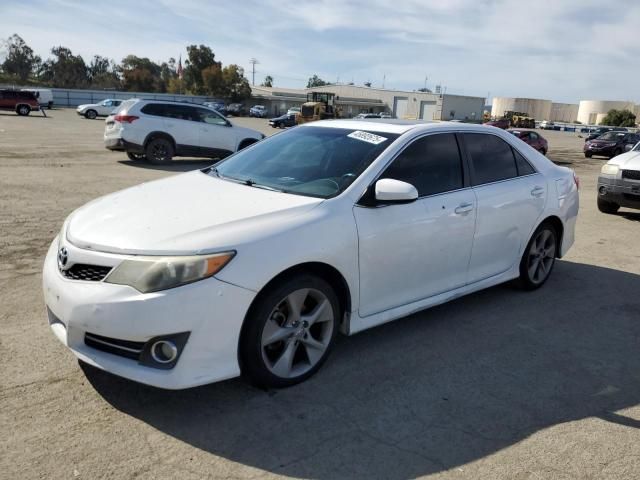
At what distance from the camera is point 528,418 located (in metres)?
3.25

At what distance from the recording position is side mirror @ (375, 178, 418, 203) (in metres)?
3.61

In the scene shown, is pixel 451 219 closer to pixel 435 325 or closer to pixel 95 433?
pixel 435 325

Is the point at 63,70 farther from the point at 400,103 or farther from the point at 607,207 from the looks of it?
the point at 607,207

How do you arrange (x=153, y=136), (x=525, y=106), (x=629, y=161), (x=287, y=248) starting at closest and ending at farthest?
(x=287, y=248), (x=629, y=161), (x=153, y=136), (x=525, y=106)

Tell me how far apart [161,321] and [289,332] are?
2.77 feet

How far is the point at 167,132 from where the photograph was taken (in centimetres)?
1456

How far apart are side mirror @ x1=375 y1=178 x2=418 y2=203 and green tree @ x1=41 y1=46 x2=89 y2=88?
385ft

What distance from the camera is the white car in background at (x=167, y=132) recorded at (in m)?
A: 14.2

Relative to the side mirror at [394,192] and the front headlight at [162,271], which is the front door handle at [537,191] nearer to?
the side mirror at [394,192]

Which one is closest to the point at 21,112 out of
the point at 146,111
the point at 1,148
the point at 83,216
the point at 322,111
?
the point at 322,111

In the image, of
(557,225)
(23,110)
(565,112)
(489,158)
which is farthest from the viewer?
(565,112)

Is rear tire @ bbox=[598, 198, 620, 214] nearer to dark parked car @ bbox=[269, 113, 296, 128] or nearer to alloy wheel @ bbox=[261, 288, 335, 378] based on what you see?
alloy wheel @ bbox=[261, 288, 335, 378]

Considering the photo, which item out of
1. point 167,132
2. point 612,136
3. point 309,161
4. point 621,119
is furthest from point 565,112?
point 309,161

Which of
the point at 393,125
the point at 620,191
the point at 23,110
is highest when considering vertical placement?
the point at 393,125
